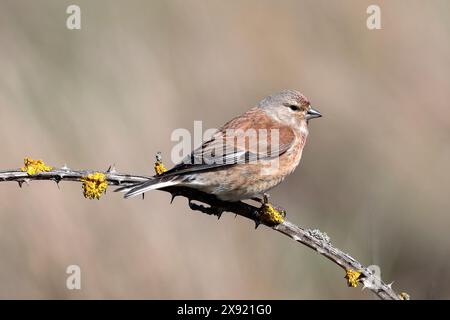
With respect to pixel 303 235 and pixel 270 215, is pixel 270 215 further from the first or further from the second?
pixel 303 235

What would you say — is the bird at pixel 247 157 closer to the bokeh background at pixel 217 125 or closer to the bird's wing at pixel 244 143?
the bird's wing at pixel 244 143

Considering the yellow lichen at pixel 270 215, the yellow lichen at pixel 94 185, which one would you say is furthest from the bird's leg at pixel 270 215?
the yellow lichen at pixel 94 185

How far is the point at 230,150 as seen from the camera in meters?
4.22

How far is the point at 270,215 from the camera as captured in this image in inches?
144

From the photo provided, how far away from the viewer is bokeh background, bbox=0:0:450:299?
513 centimetres

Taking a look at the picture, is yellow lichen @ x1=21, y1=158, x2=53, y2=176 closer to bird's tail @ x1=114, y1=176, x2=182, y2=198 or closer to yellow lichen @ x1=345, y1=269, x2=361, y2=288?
bird's tail @ x1=114, y1=176, x2=182, y2=198

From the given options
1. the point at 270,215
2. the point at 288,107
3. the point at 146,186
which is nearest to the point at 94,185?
the point at 146,186

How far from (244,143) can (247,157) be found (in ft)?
0.39

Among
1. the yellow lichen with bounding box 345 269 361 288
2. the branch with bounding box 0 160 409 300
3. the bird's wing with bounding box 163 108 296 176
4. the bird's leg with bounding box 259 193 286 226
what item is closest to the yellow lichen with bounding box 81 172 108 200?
the branch with bounding box 0 160 409 300

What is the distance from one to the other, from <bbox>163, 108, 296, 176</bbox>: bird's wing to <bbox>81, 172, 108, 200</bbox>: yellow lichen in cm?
60

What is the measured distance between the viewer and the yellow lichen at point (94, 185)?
3215 millimetres

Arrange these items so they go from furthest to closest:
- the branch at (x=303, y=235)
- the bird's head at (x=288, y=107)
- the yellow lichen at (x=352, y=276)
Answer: the bird's head at (x=288, y=107), the yellow lichen at (x=352, y=276), the branch at (x=303, y=235)

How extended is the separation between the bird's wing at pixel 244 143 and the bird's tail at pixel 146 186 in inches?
10.1
